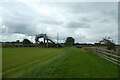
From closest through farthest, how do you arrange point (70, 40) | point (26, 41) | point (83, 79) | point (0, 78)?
point (83, 79) < point (0, 78) < point (26, 41) < point (70, 40)

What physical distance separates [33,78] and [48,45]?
3446 inches

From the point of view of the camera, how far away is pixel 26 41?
13000cm

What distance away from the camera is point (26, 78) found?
9523 millimetres

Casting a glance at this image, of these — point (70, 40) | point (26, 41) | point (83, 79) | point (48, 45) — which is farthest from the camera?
point (70, 40)

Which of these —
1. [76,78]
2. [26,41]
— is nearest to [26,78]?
[76,78]

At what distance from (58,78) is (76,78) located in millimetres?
711

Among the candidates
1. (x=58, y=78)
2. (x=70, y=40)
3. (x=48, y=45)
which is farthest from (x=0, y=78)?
(x=70, y=40)

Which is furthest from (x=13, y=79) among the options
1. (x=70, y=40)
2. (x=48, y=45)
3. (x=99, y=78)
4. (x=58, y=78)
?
(x=70, y=40)

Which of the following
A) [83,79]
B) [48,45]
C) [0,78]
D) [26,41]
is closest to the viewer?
[83,79]

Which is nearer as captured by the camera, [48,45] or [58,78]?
[58,78]

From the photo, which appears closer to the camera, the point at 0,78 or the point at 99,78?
the point at 99,78

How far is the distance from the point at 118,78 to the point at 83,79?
141 centimetres

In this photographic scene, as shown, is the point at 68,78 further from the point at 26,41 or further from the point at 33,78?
the point at 26,41

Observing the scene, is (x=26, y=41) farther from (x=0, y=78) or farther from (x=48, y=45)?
(x=0, y=78)
